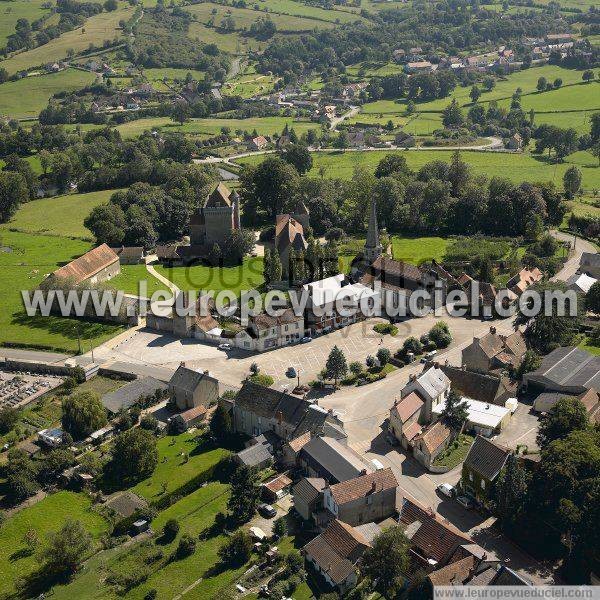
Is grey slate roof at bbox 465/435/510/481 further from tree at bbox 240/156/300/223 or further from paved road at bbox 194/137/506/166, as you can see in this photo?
paved road at bbox 194/137/506/166

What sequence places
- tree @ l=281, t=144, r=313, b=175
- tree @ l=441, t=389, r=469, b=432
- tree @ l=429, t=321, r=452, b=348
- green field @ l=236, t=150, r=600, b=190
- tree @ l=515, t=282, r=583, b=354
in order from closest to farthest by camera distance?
tree @ l=441, t=389, r=469, b=432 → tree @ l=515, t=282, r=583, b=354 → tree @ l=429, t=321, r=452, b=348 → green field @ l=236, t=150, r=600, b=190 → tree @ l=281, t=144, r=313, b=175

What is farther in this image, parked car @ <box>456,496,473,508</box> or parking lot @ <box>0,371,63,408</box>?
parking lot @ <box>0,371,63,408</box>

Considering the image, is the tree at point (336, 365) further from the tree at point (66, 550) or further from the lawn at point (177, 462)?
the tree at point (66, 550)

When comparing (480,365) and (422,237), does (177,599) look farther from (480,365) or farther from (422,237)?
(422,237)

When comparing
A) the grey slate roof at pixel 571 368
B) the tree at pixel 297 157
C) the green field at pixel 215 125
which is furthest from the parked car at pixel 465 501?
the green field at pixel 215 125

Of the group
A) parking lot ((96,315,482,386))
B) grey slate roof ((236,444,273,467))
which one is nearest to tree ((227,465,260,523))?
grey slate roof ((236,444,273,467))

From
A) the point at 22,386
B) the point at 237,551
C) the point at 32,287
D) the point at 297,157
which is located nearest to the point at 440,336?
the point at 237,551

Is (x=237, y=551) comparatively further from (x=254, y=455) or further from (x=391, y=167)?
(x=391, y=167)
